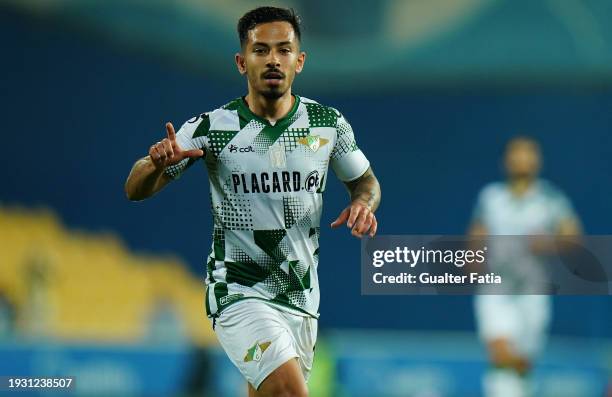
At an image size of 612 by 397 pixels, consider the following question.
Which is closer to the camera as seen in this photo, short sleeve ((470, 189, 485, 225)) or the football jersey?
the football jersey

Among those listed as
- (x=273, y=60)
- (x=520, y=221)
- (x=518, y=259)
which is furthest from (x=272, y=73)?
(x=520, y=221)

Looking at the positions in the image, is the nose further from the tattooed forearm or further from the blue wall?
the blue wall

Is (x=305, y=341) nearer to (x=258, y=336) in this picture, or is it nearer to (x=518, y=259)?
(x=258, y=336)

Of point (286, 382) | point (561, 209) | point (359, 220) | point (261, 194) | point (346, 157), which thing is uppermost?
point (561, 209)

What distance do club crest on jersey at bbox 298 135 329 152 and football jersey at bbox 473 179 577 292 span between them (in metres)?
4.90

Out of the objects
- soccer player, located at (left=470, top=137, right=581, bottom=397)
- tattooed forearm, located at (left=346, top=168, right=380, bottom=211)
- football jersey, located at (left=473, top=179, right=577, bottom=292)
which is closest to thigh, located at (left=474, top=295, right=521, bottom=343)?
soccer player, located at (left=470, top=137, right=581, bottom=397)

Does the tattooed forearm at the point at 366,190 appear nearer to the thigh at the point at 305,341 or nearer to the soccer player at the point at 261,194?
the soccer player at the point at 261,194

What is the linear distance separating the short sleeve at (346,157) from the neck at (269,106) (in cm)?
27

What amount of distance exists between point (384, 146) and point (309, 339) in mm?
5774

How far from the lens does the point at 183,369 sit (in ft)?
32.8

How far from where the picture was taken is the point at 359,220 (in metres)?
4.65

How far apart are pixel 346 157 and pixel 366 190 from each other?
172 millimetres

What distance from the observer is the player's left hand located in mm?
4613

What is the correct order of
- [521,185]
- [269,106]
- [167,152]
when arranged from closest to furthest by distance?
[167,152]
[269,106]
[521,185]
